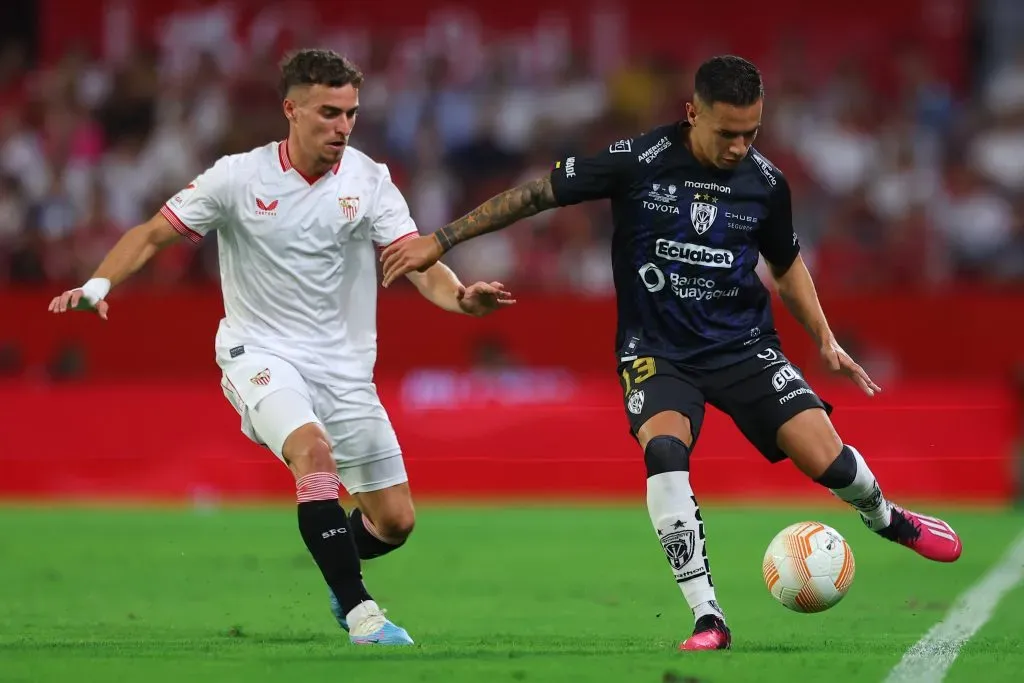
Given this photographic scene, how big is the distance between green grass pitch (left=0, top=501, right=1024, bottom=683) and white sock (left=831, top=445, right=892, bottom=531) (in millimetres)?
557

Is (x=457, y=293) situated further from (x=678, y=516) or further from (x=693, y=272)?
(x=678, y=516)

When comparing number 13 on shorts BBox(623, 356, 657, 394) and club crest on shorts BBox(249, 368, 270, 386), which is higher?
club crest on shorts BBox(249, 368, 270, 386)

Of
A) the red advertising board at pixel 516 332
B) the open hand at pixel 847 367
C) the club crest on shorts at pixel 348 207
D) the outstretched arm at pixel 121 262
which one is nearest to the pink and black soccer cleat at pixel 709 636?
the open hand at pixel 847 367

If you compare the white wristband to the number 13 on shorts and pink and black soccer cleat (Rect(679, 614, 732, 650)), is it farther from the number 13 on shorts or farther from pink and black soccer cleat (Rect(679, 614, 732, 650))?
pink and black soccer cleat (Rect(679, 614, 732, 650))

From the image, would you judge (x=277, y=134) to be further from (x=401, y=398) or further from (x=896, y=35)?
(x=896, y=35)

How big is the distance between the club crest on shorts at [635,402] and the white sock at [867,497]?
3.41 feet

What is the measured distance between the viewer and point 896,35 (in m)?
20.7

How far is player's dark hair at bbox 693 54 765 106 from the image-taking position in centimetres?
750

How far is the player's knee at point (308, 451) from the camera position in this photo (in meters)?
7.56

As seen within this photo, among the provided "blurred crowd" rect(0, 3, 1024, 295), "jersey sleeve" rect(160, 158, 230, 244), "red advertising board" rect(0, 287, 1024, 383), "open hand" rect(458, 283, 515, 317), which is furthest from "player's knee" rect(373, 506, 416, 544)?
"blurred crowd" rect(0, 3, 1024, 295)

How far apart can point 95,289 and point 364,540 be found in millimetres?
2034

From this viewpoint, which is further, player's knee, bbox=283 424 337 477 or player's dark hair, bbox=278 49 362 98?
player's dark hair, bbox=278 49 362 98

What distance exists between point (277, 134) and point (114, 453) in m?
4.23

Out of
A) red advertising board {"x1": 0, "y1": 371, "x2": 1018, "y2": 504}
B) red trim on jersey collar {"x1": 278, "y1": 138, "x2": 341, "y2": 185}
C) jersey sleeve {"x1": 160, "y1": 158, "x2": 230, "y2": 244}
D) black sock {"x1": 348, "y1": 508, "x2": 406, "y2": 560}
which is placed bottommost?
red advertising board {"x1": 0, "y1": 371, "x2": 1018, "y2": 504}
